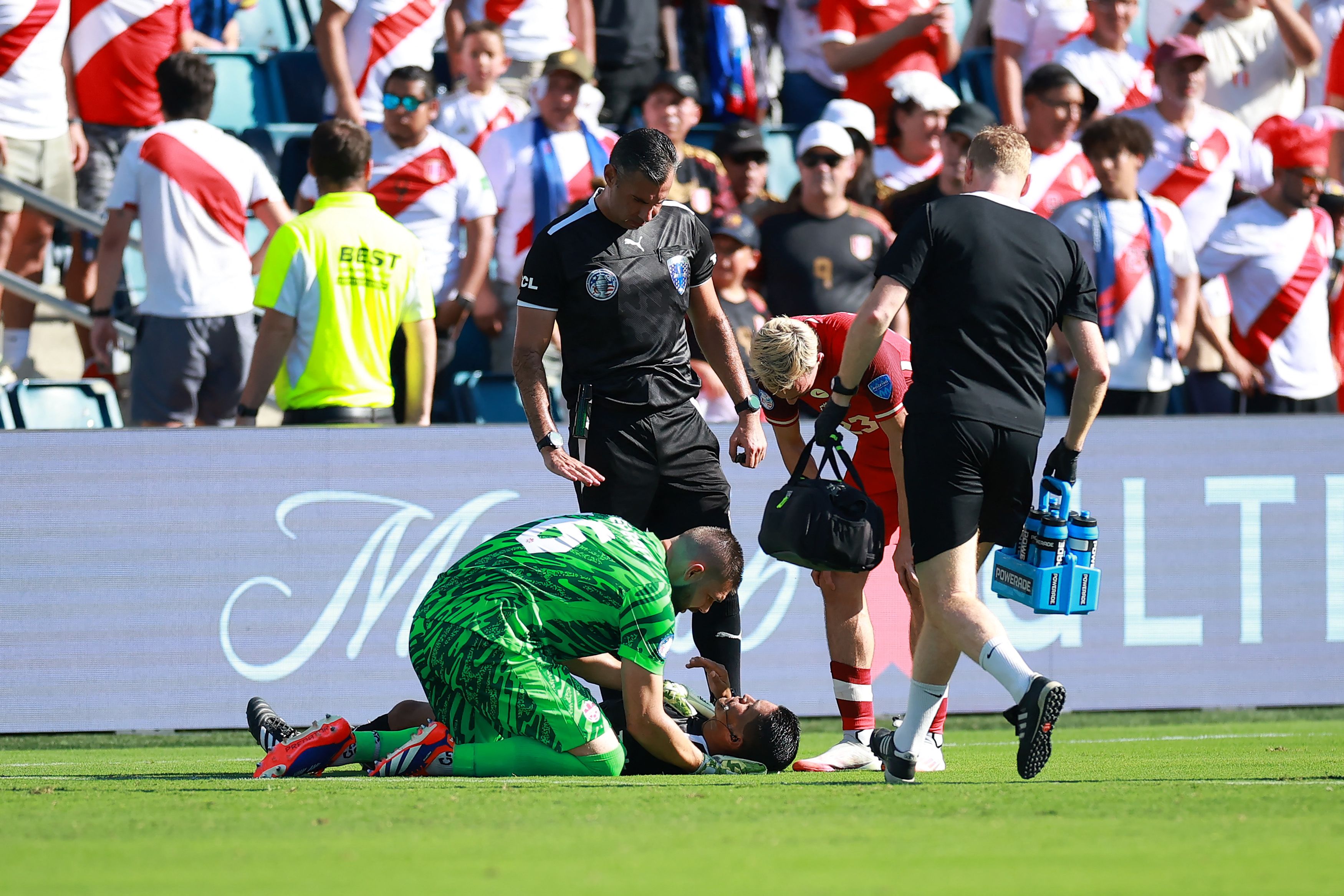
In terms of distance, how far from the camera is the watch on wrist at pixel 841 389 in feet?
18.0

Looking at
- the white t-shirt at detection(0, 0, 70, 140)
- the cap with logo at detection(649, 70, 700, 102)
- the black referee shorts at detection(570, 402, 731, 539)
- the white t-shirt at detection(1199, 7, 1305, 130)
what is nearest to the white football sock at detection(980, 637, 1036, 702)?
the black referee shorts at detection(570, 402, 731, 539)

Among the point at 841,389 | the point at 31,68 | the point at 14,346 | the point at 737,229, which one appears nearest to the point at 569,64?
the point at 737,229

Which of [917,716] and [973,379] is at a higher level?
[973,379]

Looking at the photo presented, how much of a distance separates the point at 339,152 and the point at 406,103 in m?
1.56

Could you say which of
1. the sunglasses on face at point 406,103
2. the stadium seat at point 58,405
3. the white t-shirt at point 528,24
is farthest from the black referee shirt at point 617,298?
the white t-shirt at point 528,24

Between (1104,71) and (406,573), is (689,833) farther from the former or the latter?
(1104,71)

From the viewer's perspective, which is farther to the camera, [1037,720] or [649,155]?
[649,155]

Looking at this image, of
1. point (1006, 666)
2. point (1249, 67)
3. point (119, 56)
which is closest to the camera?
point (1006, 666)

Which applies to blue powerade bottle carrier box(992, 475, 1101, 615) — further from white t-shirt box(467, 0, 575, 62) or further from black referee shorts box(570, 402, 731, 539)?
white t-shirt box(467, 0, 575, 62)

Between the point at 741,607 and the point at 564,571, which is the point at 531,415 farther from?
the point at 741,607

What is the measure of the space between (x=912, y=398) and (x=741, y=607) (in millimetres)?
2819

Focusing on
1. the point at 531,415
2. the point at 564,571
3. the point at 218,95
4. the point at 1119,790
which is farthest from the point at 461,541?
the point at 218,95

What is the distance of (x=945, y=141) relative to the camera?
9.74 meters

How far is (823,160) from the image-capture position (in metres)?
9.52
